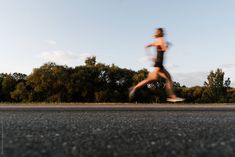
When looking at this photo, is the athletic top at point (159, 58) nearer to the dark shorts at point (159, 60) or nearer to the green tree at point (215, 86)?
the dark shorts at point (159, 60)

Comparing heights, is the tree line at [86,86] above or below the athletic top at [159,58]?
above

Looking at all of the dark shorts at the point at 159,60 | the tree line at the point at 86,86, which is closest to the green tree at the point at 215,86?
the tree line at the point at 86,86

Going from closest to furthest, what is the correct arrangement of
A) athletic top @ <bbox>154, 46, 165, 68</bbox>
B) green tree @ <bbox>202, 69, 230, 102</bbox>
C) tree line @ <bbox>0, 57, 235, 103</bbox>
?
athletic top @ <bbox>154, 46, 165, 68</bbox> → tree line @ <bbox>0, 57, 235, 103</bbox> → green tree @ <bbox>202, 69, 230, 102</bbox>

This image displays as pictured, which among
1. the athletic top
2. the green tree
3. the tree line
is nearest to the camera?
the athletic top

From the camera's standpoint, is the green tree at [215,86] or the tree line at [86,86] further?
the green tree at [215,86]

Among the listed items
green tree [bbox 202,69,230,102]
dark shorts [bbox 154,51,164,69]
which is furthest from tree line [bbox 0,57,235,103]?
dark shorts [bbox 154,51,164,69]

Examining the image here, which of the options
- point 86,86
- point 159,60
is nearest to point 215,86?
point 86,86

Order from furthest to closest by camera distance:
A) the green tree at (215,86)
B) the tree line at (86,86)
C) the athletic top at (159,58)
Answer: the green tree at (215,86), the tree line at (86,86), the athletic top at (159,58)

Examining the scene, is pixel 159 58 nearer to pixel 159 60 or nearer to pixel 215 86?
pixel 159 60

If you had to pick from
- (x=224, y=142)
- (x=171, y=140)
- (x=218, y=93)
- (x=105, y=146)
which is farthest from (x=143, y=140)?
(x=218, y=93)

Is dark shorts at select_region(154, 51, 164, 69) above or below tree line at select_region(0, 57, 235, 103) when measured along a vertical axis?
below

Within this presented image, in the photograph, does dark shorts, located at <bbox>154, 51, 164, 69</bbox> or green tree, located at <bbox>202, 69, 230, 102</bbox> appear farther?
Answer: green tree, located at <bbox>202, 69, 230, 102</bbox>

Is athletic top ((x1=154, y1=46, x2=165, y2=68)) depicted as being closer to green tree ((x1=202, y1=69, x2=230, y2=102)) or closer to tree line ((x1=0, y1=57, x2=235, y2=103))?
tree line ((x1=0, y1=57, x2=235, y2=103))

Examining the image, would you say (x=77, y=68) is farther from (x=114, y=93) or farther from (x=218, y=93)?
(x=218, y=93)
